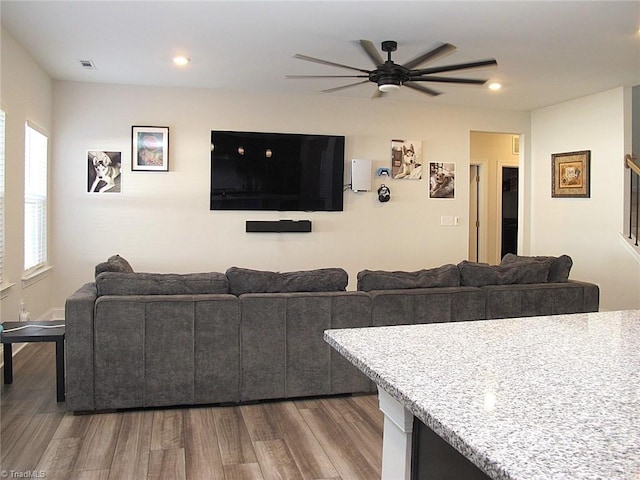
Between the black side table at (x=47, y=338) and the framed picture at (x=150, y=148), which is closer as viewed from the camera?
the black side table at (x=47, y=338)

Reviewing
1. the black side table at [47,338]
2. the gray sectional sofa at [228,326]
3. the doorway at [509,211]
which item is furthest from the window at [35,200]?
the doorway at [509,211]

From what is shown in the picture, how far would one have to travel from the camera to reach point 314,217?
6988 mm

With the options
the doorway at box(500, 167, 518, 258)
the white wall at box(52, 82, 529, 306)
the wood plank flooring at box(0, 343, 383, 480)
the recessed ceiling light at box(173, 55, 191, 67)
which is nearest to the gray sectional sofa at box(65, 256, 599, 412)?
the wood plank flooring at box(0, 343, 383, 480)

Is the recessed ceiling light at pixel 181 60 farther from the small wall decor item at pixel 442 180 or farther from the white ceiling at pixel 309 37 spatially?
the small wall decor item at pixel 442 180

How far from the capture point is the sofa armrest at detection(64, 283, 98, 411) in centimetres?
337

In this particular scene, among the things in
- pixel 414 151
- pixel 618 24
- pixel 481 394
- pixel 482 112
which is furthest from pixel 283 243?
pixel 481 394

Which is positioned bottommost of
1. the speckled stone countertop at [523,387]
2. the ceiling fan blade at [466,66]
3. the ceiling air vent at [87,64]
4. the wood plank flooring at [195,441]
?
the wood plank flooring at [195,441]

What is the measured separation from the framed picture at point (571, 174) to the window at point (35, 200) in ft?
20.4

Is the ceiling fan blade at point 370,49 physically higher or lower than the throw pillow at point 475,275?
higher

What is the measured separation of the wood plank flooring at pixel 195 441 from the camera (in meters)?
2.69

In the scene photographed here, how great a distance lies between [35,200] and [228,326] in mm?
3280

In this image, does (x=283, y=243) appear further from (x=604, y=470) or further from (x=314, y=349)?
(x=604, y=470)

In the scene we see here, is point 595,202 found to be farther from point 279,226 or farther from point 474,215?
point 279,226

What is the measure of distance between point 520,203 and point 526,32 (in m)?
3.79
